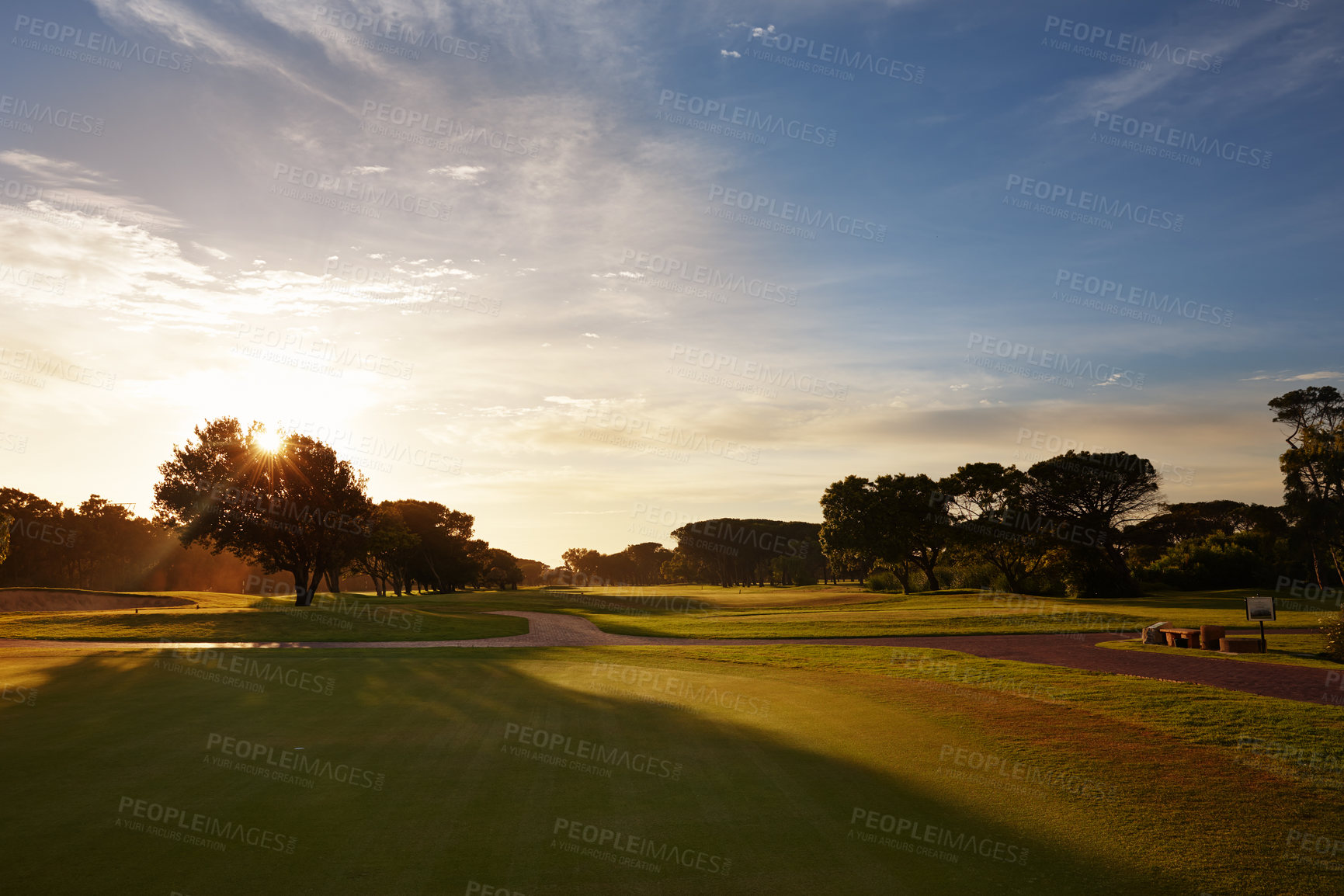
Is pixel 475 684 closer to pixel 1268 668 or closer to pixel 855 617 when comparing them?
pixel 1268 668

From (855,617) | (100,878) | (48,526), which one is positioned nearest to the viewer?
(100,878)

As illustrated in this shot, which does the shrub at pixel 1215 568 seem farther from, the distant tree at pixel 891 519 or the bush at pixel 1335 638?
the bush at pixel 1335 638

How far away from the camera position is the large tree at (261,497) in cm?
4900

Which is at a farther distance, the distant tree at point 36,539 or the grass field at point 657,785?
the distant tree at point 36,539

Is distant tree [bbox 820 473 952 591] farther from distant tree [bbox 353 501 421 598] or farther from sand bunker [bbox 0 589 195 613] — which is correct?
sand bunker [bbox 0 589 195 613]

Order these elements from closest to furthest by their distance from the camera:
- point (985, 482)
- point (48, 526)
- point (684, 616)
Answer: point (684, 616)
point (985, 482)
point (48, 526)

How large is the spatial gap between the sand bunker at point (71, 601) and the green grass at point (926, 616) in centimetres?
3151

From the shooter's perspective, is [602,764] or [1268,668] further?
[1268,668]

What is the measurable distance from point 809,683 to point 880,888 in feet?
41.4

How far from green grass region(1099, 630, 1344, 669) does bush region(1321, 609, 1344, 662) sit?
19 centimetres

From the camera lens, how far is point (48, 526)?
90.6 meters

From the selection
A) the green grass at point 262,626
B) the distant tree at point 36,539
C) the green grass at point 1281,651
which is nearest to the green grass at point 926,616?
the green grass at point 1281,651

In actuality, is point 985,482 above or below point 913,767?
above

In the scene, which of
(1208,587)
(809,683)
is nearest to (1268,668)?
(809,683)
